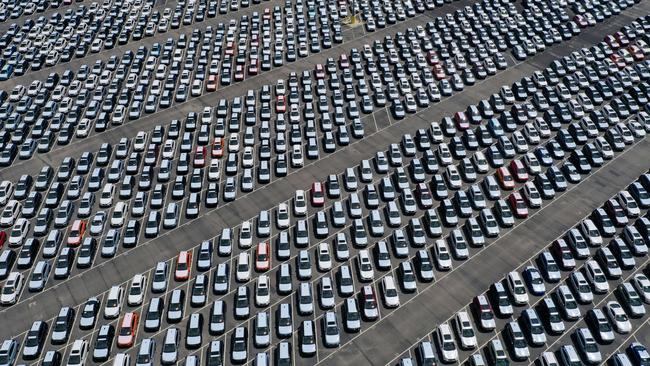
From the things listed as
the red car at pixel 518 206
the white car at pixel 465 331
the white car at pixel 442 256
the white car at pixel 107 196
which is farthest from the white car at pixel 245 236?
the red car at pixel 518 206

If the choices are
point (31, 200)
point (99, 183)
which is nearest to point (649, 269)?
point (99, 183)

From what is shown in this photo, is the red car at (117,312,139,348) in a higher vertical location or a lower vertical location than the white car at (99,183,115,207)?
lower

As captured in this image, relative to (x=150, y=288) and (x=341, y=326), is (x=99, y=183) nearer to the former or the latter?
(x=150, y=288)

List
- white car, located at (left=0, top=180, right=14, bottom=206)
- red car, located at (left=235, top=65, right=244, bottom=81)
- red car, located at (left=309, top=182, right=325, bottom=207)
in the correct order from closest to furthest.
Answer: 1. red car, located at (left=309, top=182, right=325, bottom=207)
2. white car, located at (left=0, top=180, right=14, bottom=206)
3. red car, located at (left=235, top=65, right=244, bottom=81)

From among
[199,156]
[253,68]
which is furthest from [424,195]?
[253,68]

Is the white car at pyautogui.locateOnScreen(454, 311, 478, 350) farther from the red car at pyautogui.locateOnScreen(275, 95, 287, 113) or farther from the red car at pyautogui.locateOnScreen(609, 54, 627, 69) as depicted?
the red car at pyautogui.locateOnScreen(609, 54, 627, 69)

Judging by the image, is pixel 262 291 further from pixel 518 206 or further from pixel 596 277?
pixel 596 277

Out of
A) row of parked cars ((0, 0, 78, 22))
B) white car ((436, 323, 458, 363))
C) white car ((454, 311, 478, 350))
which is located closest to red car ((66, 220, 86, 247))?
white car ((436, 323, 458, 363))
